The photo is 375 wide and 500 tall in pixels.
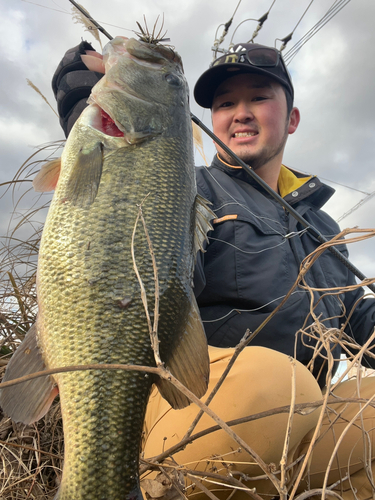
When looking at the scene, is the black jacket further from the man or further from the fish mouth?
the fish mouth

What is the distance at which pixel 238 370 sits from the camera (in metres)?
1.49

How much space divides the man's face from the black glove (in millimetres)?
1289

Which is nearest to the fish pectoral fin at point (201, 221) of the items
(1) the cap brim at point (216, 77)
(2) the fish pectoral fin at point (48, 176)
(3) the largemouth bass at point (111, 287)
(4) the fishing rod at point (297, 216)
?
(3) the largemouth bass at point (111, 287)

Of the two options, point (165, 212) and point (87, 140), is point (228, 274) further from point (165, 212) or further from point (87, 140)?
point (87, 140)

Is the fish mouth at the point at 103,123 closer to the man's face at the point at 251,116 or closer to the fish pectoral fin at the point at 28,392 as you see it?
the fish pectoral fin at the point at 28,392

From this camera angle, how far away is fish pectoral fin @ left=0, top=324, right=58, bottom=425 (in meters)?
1.13

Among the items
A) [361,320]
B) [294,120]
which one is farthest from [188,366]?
[294,120]

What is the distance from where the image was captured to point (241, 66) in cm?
285

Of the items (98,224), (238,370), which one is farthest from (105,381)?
(238,370)

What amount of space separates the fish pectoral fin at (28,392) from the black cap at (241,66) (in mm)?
2682

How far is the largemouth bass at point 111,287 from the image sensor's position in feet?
3.36

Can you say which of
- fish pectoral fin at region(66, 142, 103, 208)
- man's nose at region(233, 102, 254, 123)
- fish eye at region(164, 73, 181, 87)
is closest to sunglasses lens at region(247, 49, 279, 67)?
man's nose at region(233, 102, 254, 123)

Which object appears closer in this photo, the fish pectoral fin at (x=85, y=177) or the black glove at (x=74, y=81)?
the fish pectoral fin at (x=85, y=177)

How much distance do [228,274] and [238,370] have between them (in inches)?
30.1
